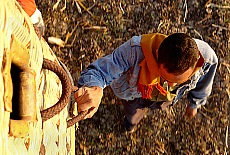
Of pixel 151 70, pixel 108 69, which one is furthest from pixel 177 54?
pixel 108 69

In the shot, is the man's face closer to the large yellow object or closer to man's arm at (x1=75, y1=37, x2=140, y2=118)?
man's arm at (x1=75, y1=37, x2=140, y2=118)

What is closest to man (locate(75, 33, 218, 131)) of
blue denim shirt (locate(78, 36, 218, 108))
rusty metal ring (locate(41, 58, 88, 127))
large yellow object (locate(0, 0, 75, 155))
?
blue denim shirt (locate(78, 36, 218, 108))

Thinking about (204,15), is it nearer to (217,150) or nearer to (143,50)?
(217,150)

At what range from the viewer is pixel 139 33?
6.24 ft

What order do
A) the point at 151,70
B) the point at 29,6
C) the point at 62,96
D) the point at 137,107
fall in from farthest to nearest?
the point at 137,107 → the point at 29,6 → the point at 151,70 → the point at 62,96

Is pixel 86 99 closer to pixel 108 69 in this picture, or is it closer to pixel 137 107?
pixel 108 69

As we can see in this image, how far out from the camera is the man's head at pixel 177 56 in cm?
103

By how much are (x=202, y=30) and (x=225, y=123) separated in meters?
0.47

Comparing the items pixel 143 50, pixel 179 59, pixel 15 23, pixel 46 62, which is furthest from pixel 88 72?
pixel 15 23

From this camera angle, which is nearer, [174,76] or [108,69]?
[174,76]

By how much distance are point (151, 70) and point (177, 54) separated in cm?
12

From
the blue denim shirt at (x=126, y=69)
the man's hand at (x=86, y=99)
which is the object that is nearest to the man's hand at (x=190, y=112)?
the blue denim shirt at (x=126, y=69)

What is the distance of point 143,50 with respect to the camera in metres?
1.13

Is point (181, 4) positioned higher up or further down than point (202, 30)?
higher up
